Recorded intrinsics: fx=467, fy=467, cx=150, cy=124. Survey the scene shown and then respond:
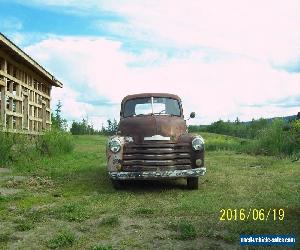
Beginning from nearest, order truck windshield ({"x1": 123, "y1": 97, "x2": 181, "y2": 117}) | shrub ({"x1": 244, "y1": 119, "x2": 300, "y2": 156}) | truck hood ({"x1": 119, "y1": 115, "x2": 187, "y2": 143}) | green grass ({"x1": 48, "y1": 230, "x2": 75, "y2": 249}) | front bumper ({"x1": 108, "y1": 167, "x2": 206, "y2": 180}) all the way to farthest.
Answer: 1. green grass ({"x1": 48, "y1": 230, "x2": 75, "y2": 249})
2. front bumper ({"x1": 108, "y1": 167, "x2": 206, "y2": 180})
3. truck hood ({"x1": 119, "y1": 115, "x2": 187, "y2": 143})
4. truck windshield ({"x1": 123, "y1": 97, "x2": 181, "y2": 117})
5. shrub ({"x1": 244, "y1": 119, "x2": 300, "y2": 156})

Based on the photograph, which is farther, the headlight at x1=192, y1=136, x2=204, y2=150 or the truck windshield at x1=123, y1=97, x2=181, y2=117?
the truck windshield at x1=123, y1=97, x2=181, y2=117

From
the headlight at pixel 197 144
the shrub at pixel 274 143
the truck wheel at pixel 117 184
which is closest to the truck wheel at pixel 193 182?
the headlight at pixel 197 144

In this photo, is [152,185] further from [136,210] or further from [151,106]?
[136,210]

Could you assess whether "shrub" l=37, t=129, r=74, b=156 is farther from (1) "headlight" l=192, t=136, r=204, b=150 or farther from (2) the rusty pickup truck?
(1) "headlight" l=192, t=136, r=204, b=150

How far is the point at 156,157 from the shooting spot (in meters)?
9.33

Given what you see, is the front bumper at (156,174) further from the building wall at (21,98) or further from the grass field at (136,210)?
the building wall at (21,98)

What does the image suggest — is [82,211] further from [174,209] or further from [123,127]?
[123,127]

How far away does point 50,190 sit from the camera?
382 inches

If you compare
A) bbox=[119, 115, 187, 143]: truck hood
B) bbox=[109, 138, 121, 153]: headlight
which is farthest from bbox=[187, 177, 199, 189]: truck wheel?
bbox=[109, 138, 121, 153]: headlight

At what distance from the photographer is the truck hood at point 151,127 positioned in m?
9.55

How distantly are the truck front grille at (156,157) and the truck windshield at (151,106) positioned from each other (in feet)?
5.27

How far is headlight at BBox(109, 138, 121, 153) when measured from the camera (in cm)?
940

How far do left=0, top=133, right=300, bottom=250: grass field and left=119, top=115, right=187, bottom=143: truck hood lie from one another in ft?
3.83

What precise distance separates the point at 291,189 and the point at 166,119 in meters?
2.95
